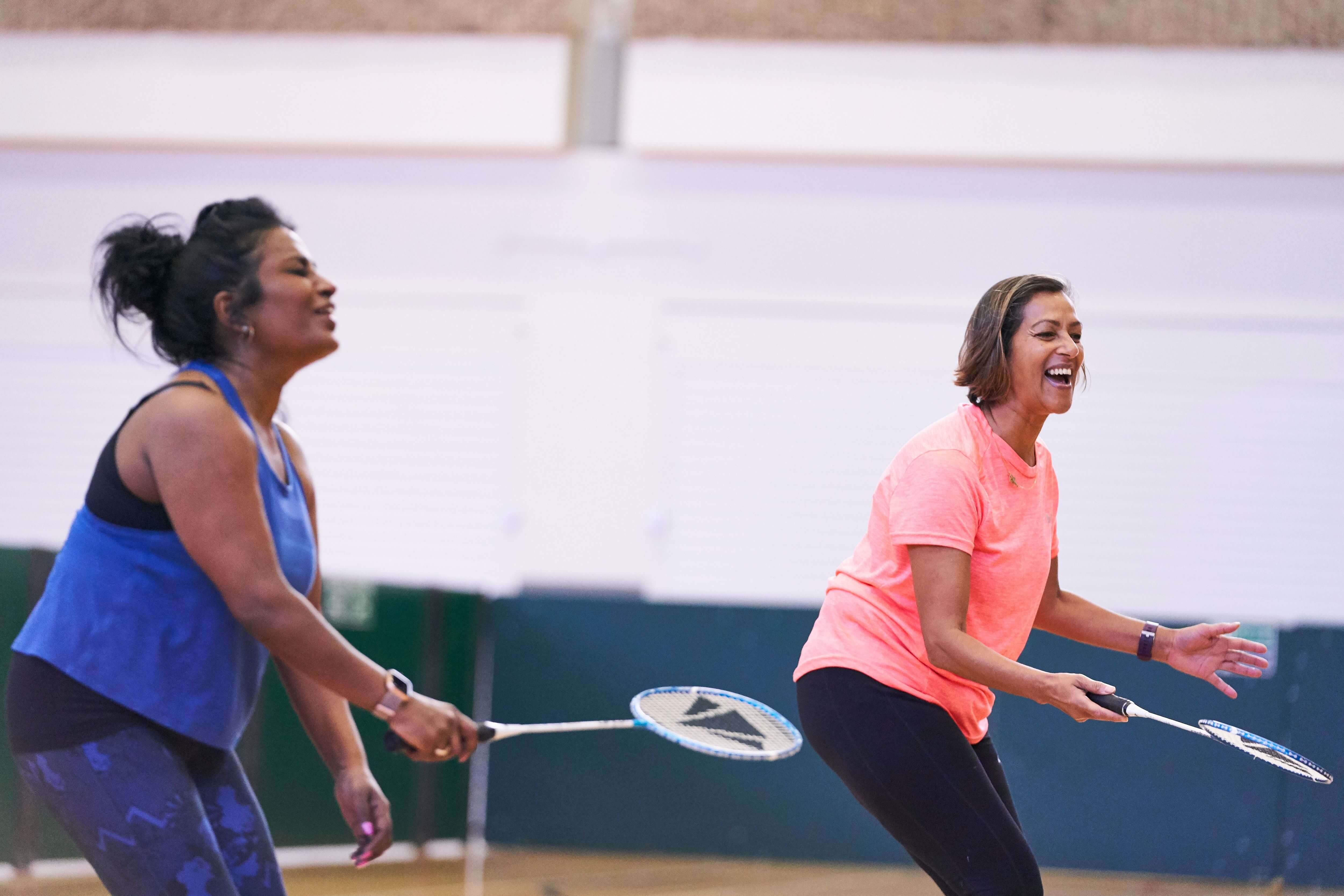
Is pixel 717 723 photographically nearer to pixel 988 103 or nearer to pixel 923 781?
pixel 923 781

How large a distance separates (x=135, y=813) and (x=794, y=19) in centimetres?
Result: 697

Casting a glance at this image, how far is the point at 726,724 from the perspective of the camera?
2855mm

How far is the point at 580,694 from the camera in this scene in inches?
262

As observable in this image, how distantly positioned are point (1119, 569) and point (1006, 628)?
5606 mm

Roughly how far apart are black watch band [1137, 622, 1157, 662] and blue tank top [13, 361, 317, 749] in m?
1.88

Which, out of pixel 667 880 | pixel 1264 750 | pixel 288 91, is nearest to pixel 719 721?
pixel 1264 750

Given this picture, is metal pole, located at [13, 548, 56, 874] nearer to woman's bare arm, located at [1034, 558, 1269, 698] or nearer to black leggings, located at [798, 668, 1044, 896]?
black leggings, located at [798, 668, 1044, 896]

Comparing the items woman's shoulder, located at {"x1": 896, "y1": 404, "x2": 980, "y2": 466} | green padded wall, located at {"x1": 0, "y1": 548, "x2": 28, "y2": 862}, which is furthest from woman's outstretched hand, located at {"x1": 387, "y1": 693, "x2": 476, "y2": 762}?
green padded wall, located at {"x1": 0, "y1": 548, "x2": 28, "y2": 862}

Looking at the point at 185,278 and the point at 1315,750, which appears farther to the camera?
the point at 1315,750

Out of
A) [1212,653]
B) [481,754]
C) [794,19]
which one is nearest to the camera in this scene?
[1212,653]

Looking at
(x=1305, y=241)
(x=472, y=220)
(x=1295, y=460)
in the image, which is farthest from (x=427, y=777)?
(x=1305, y=241)

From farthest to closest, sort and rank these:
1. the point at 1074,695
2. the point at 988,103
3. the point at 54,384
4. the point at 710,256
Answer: the point at 54,384, the point at 710,256, the point at 988,103, the point at 1074,695

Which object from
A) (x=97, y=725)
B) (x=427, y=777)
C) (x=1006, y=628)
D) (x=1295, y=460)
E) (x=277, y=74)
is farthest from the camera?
(x=277, y=74)

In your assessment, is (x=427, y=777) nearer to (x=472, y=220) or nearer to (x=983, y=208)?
(x=472, y=220)
